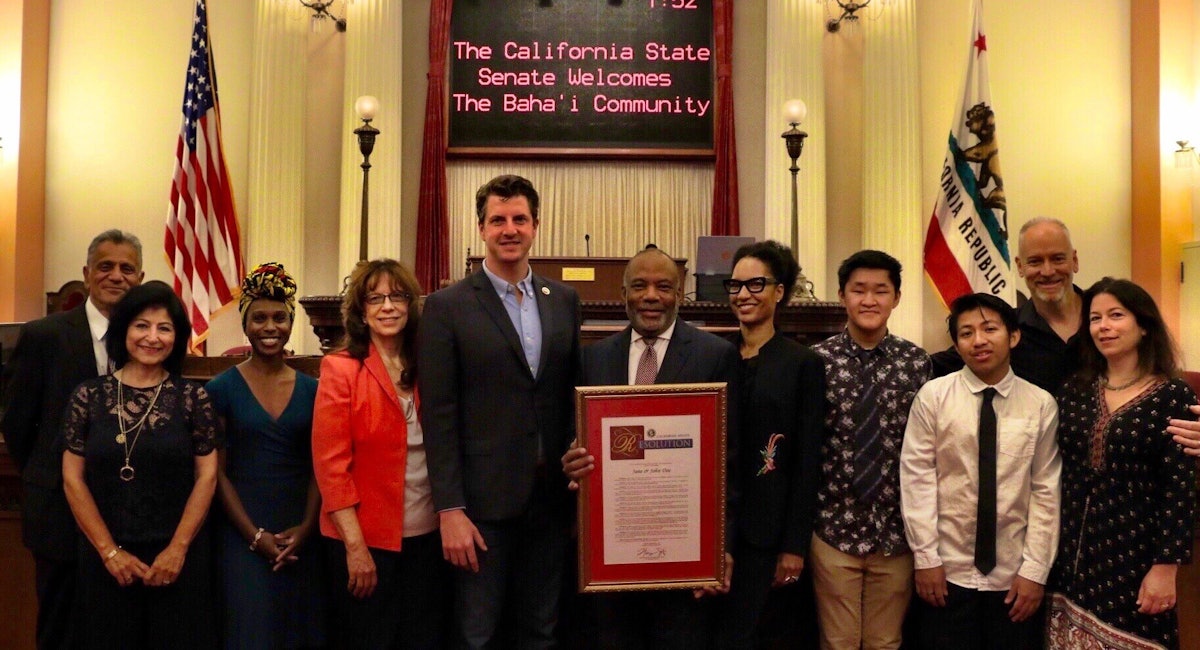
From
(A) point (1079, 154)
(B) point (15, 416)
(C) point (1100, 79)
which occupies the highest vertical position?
(C) point (1100, 79)

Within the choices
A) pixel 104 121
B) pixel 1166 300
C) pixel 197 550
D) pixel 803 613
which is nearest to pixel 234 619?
pixel 197 550

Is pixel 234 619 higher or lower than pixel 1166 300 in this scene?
lower

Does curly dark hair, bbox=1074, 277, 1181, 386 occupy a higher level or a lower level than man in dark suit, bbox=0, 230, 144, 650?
higher

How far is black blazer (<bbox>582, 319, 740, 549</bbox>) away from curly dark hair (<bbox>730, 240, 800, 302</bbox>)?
1.18 feet

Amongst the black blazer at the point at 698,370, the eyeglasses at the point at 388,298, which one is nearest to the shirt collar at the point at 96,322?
the eyeglasses at the point at 388,298

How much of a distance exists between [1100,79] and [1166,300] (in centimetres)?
233

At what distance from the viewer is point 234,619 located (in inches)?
109

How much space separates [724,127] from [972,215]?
3.01 metres

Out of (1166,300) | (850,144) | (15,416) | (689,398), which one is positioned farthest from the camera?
(850,144)

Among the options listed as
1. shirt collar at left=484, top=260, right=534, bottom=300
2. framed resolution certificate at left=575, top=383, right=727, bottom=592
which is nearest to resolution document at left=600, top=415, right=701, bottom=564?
framed resolution certificate at left=575, top=383, right=727, bottom=592

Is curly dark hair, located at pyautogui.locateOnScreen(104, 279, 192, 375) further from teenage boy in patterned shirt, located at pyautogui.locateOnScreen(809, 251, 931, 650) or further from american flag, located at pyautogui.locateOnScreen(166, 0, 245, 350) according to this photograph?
american flag, located at pyautogui.locateOnScreen(166, 0, 245, 350)

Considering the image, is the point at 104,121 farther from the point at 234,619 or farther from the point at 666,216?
the point at 234,619

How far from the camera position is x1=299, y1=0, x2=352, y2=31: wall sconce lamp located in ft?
29.1

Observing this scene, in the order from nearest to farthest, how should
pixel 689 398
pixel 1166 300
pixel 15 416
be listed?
pixel 689 398 < pixel 15 416 < pixel 1166 300
